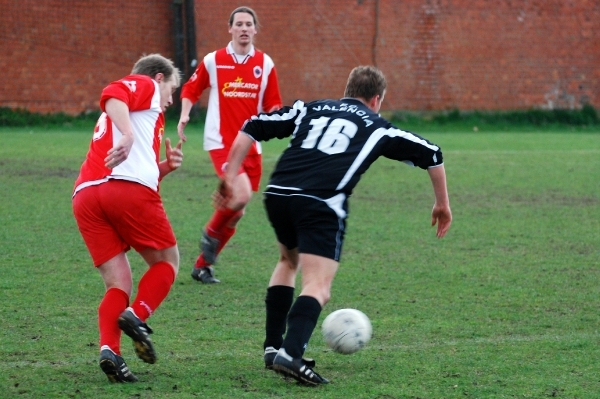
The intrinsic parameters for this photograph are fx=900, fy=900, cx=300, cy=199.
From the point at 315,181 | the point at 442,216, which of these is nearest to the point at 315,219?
the point at 315,181

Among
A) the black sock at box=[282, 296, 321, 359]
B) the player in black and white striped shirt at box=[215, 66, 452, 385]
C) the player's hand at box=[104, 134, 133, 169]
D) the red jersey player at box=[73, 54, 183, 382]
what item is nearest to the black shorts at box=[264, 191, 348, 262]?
the player in black and white striped shirt at box=[215, 66, 452, 385]

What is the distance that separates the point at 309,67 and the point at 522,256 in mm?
14475

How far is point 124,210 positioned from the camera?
4.41 meters

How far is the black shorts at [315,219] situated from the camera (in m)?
4.41

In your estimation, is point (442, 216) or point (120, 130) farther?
point (442, 216)

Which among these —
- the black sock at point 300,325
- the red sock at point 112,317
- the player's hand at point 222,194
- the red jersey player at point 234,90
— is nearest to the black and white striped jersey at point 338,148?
the player's hand at point 222,194

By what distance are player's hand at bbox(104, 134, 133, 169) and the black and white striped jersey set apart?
0.77m

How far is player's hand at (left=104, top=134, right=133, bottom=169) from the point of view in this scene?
4.20m

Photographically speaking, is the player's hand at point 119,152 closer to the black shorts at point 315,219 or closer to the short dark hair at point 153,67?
the short dark hair at point 153,67

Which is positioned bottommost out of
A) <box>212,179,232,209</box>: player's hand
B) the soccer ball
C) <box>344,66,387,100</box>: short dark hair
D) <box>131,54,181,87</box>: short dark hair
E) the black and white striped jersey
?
the soccer ball

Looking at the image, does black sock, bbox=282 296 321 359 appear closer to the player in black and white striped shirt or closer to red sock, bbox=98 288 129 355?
the player in black and white striped shirt

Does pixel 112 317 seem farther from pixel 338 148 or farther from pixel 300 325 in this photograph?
pixel 338 148

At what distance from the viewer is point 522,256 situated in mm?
7875

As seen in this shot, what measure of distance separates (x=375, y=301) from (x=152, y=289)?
6.97ft
